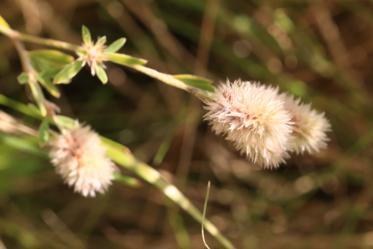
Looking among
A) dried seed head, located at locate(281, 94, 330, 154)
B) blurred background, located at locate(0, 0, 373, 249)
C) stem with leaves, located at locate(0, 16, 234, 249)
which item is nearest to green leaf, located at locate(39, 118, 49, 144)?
stem with leaves, located at locate(0, 16, 234, 249)

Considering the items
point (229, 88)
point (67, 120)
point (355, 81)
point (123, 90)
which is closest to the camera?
point (229, 88)

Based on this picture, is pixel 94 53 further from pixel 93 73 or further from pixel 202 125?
pixel 202 125

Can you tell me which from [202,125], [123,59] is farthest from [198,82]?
[202,125]

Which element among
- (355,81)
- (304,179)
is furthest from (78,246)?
(355,81)

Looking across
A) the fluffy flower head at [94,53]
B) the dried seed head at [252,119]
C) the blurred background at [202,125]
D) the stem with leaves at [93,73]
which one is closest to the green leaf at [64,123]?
the stem with leaves at [93,73]

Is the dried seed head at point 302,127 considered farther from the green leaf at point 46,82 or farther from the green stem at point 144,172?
the green leaf at point 46,82

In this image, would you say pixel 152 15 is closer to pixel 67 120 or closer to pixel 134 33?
pixel 134 33
